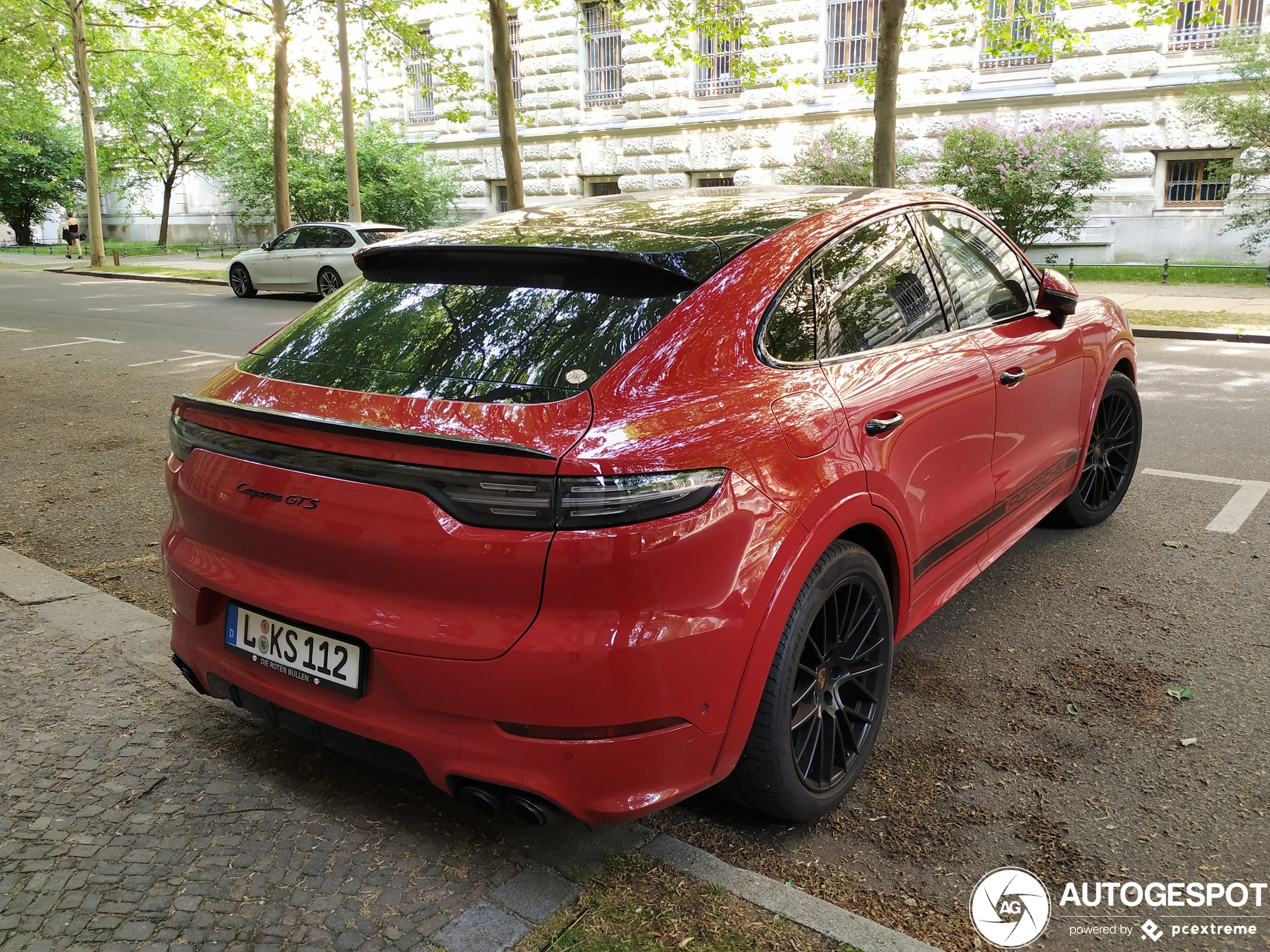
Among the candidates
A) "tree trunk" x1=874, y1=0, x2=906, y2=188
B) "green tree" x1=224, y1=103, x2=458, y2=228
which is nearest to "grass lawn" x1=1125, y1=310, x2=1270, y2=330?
"tree trunk" x1=874, y1=0, x2=906, y2=188

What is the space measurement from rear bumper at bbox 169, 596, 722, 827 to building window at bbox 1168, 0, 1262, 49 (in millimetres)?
22440

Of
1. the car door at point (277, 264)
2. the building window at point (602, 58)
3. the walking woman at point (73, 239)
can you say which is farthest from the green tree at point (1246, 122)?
the walking woman at point (73, 239)

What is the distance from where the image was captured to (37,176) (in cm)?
4669

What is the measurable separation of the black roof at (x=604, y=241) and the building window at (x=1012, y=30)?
58.8ft

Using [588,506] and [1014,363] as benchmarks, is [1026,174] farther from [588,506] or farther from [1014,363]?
[588,506]

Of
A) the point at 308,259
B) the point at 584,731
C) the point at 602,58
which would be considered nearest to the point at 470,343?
the point at 584,731

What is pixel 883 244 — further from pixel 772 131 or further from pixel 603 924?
pixel 772 131

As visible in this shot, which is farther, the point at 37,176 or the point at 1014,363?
the point at 37,176

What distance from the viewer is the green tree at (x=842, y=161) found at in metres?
22.8

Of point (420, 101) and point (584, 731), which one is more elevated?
point (420, 101)

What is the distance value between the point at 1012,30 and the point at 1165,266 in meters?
7.24

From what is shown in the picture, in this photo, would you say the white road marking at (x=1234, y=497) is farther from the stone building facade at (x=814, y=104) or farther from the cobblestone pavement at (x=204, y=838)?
the stone building facade at (x=814, y=104)

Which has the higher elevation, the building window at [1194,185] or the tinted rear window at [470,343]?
the building window at [1194,185]

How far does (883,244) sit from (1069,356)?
1412 millimetres
